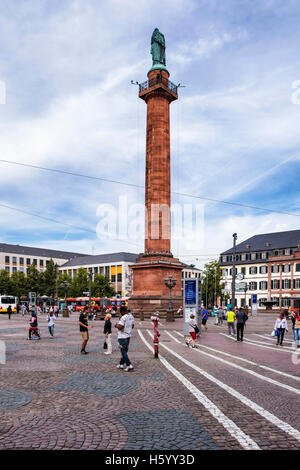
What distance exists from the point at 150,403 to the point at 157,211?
1375 inches

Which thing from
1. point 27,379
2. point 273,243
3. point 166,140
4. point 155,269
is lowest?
point 27,379

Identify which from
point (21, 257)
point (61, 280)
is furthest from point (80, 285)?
point (21, 257)

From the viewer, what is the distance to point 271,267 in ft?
300

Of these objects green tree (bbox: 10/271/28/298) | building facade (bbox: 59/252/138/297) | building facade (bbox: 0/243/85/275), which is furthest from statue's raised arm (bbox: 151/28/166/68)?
building facade (bbox: 0/243/85/275)

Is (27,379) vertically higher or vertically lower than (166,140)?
lower

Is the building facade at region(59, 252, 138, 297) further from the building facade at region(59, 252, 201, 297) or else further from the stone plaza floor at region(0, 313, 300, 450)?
the stone plaza floor at region(0, 313, 300, 450)

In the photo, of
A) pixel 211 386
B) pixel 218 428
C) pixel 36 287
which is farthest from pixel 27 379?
pixel 36 287

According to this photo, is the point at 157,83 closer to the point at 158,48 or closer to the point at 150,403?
the point at 158,48

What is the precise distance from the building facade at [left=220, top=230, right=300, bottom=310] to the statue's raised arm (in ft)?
165

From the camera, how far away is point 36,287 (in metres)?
95.2

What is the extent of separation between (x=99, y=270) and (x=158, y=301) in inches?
3981

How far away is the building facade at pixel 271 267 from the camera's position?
8694cm

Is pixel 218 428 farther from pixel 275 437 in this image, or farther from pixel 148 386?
pixel 148 386

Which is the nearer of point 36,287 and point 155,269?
point 155,269
